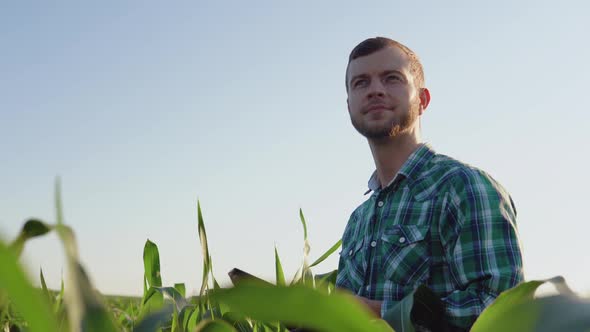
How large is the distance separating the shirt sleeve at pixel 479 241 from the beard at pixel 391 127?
0.57 metres

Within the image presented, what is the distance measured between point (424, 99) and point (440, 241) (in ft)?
3.74

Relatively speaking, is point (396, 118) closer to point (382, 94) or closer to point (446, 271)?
point (382, 94)

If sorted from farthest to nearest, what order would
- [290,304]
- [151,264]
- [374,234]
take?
[374,234]
[151,264]
[290,304]

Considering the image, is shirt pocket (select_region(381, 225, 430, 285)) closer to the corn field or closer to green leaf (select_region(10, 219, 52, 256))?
the corn field

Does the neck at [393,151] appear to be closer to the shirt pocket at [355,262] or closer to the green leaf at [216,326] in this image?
the shirt pocket at [355,262]

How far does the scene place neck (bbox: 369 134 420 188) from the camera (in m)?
2.56

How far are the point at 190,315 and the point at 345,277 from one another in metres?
1.63

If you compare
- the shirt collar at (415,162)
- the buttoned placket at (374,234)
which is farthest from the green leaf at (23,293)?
the shirt collar at (415,162)

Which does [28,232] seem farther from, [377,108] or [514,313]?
[377,108]

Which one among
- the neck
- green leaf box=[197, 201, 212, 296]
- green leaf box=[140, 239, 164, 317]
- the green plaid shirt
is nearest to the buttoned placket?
the green plaid shirt

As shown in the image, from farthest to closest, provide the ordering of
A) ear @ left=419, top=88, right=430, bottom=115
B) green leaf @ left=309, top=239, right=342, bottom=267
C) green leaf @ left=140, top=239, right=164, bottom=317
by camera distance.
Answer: ear @ left=419, top=88, right=430, bottom=115
green leaf @ left=309, top=239, right=342, bottom=267
green leaf @ left=140, top=239, right=164, bottom=317

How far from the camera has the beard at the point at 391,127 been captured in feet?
8.10

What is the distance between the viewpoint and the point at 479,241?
1.74 metres

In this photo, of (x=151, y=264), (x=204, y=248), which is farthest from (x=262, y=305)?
(x=151, y=264)
